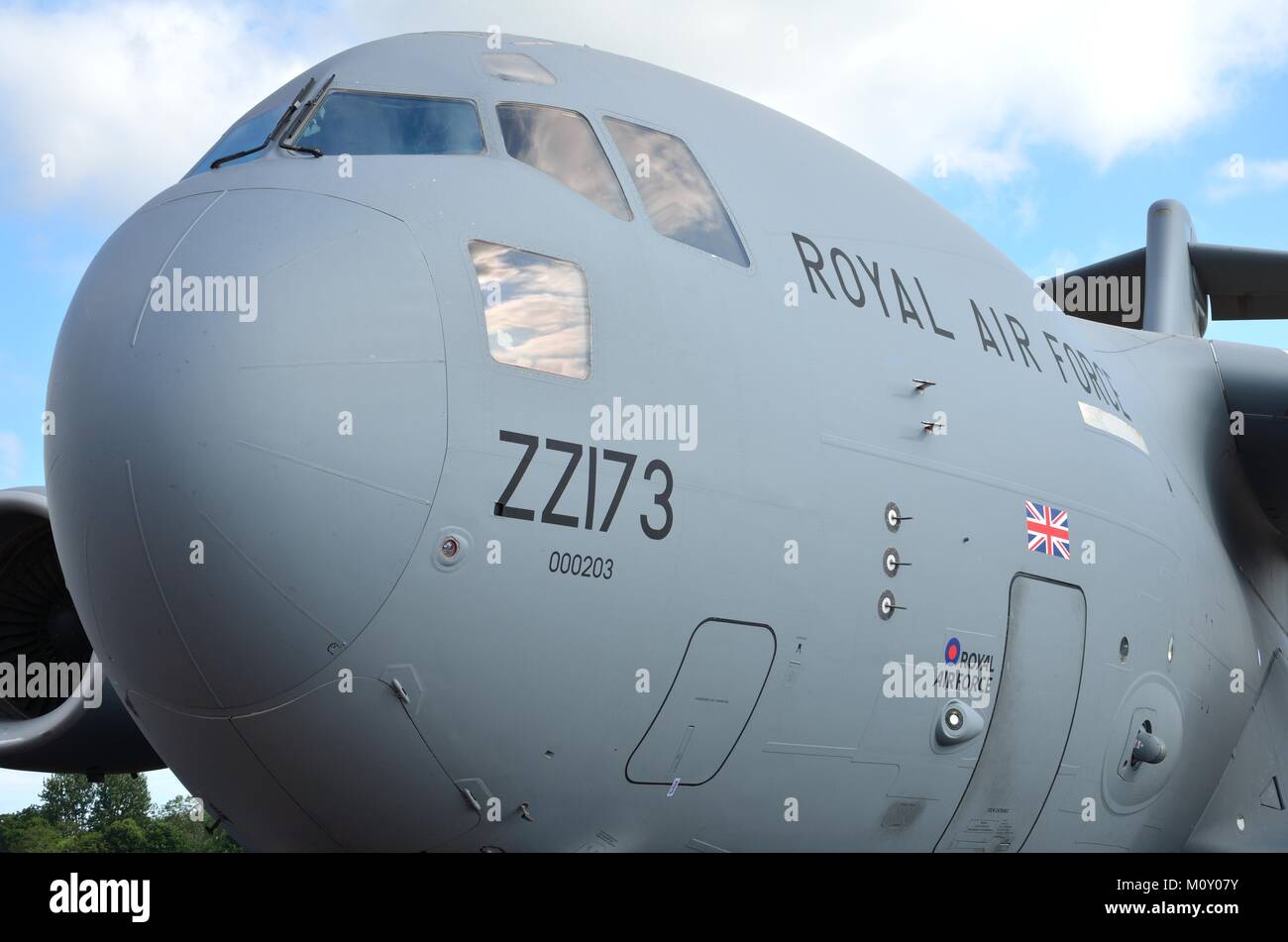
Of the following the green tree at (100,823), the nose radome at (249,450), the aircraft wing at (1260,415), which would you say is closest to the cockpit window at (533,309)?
the nose radome at (249,450)

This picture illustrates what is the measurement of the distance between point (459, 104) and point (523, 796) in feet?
8.46

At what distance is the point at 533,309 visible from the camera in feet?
13.9

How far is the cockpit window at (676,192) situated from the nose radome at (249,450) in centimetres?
126

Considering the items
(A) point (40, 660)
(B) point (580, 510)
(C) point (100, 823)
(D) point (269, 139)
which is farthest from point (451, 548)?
(C) point (100, 823)

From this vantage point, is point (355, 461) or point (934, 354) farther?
point (934, 354)

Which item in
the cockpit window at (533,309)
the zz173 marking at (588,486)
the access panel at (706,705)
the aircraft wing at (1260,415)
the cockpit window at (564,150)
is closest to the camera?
the zz173 marking at (588,486)

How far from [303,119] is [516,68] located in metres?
0.90

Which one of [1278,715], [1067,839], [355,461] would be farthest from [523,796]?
[1278,715]

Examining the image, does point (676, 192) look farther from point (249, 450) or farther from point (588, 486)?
point (249, 450)

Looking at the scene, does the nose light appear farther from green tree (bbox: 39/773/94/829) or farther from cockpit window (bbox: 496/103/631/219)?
green tree (bbox: 39/773/94/829)

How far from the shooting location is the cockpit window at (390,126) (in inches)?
184

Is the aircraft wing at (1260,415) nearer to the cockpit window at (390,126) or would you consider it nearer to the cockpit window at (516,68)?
the cockpit window at (516,68)

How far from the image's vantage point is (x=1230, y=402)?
31.5 feet
